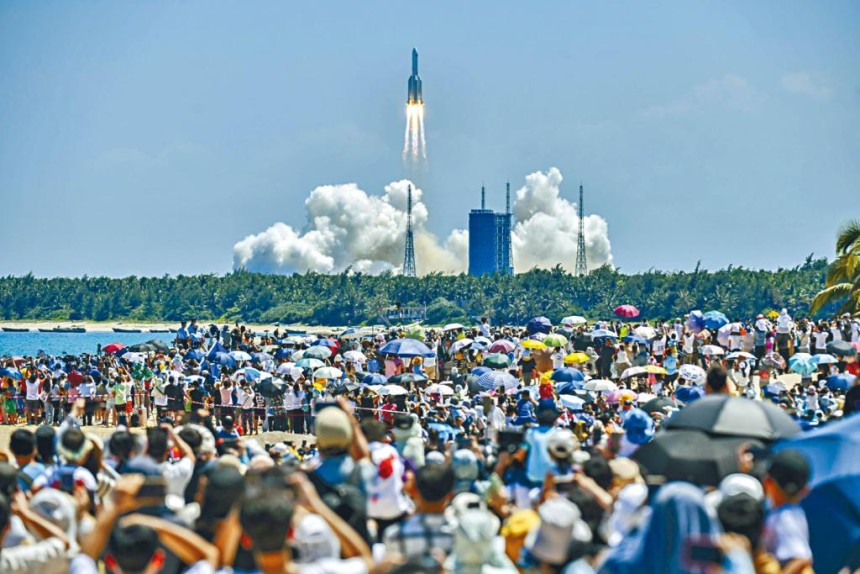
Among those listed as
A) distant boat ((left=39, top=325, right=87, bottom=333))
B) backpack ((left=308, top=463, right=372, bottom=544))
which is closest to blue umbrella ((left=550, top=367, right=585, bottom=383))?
backpack ((left=308, top=463, right=372, bottom=544))

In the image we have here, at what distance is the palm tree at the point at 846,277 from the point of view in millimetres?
34394

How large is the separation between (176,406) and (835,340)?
44.5ft

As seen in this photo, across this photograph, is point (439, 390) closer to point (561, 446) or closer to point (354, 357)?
point (354, 357)

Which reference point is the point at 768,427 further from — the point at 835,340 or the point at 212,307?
the point at 212,307

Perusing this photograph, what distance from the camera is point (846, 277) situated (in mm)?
35625

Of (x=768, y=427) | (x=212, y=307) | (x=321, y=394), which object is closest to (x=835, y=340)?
(x=321, y=394)

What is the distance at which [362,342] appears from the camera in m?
33.4

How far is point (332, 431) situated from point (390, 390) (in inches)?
565

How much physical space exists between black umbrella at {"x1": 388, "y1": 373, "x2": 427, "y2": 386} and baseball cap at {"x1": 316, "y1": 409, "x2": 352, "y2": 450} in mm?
15796

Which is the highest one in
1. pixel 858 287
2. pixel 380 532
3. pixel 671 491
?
pixel 858 287

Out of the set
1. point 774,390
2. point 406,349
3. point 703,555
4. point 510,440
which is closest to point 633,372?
point 774,390

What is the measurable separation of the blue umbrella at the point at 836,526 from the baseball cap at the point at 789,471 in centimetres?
152

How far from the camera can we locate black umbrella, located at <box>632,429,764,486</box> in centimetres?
835

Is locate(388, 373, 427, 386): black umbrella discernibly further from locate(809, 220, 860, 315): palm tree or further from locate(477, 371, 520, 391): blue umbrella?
locate(809, 220, 860, 315): palm tree
